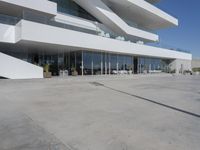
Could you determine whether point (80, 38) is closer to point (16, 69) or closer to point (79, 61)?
point (79, 61)

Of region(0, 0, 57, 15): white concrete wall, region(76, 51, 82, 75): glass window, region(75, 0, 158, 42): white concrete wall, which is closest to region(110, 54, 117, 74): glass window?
region(75, 0, 158, 42): white concrete wall

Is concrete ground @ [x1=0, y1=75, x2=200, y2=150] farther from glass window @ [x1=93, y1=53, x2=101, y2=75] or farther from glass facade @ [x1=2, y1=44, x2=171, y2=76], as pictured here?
glass window @ [x1=93, y1=53, x2=101, y2=75]

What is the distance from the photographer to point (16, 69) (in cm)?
1652

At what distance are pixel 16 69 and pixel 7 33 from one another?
3582mm

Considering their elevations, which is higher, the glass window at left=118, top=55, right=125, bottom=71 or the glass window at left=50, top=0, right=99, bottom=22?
the glass window at left=50, top=0, right=99, bottom=22

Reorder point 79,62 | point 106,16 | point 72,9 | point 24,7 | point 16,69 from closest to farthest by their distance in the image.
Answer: point 16,69 < point 24,7 < point 79,62 < point 72,9 < point 106,16

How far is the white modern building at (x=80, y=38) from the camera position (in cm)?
1691

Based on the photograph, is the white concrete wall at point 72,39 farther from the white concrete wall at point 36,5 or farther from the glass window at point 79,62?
the glass window at point 79,62

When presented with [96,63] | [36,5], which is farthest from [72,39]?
[96,63]

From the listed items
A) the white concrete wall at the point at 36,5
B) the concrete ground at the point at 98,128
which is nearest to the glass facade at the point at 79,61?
the white concrete wall at the point at 36,5

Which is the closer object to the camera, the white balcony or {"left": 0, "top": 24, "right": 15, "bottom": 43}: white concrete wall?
{"left": 0, "top": 24, "right": 15, "bottom": 43}: white concrete wall

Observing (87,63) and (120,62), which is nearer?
(87,63)

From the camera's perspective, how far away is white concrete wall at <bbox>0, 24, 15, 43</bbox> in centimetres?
1662

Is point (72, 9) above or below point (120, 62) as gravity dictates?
above
